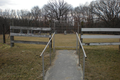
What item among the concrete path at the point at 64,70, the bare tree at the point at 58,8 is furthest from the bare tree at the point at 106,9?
the concrete path at the point at 64,70

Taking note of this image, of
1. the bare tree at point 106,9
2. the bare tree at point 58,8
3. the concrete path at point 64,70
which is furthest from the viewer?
the bare tree at point 58,8

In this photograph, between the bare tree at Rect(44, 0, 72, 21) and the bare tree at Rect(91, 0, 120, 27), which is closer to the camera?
the bare tree at Rect(91, 0, 120, 27)

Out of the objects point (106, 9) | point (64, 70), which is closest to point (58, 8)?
point (106, 9)

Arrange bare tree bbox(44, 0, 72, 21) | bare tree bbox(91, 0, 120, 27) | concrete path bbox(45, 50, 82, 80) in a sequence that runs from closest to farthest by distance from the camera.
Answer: concrete path bbox(45, 50, 82, 80) < bare tree bbox(91, 0, 120, 27) < bare tree bbox(44, 0, 72, 21)

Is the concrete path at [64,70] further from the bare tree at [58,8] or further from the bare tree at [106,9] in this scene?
the bare tree at [58,8]

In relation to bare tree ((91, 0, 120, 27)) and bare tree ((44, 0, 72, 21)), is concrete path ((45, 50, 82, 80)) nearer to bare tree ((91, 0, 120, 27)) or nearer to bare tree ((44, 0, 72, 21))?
bare tree ((91, 0, 120, 27))

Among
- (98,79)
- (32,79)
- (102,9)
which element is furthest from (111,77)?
(102,9)

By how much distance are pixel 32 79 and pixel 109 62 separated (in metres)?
3.19

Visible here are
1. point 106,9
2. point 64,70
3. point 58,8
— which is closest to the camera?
point 64,70

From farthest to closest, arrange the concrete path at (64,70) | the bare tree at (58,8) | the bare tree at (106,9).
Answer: the bare tree at (58,8) → the bare tree at (106,9) → the concrete path at (64,70)

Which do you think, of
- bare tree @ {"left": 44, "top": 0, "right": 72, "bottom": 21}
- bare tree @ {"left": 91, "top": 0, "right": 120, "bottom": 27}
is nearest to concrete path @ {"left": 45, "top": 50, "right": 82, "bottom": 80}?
bare tree @ {"left": 91, "top": 0, "right": 120, "bottom": 27}

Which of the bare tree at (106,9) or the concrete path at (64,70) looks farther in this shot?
the bare tree at (106,9)

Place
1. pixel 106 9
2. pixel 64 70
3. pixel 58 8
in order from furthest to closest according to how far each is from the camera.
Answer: pixel 58 8
pixel 106 9
pixel 64 70

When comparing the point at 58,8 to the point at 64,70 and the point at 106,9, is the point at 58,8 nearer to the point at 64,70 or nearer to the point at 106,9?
the point at 106,9
